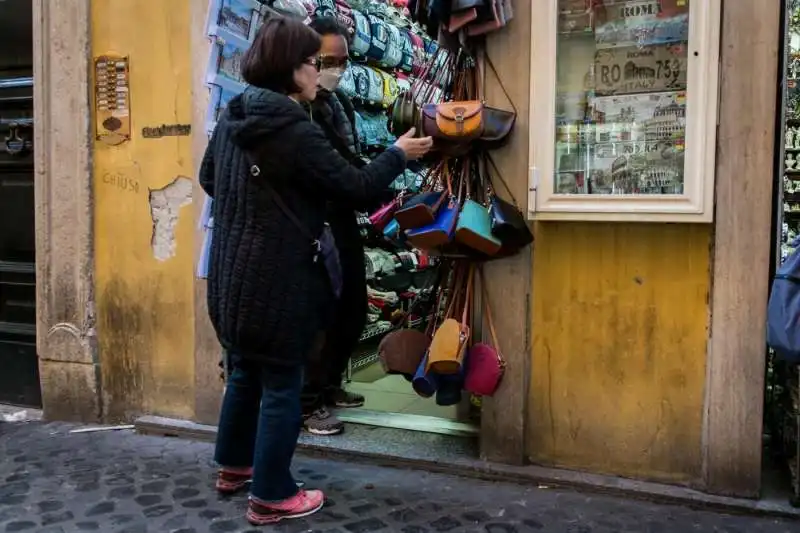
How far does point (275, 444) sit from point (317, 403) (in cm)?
103

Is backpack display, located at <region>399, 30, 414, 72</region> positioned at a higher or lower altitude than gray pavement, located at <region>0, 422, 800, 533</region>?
higher

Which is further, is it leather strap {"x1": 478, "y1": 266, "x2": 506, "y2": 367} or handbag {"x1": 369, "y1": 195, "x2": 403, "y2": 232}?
handbag {"x1": 369, "y1": 195, "x2": 403, "y2": 232}

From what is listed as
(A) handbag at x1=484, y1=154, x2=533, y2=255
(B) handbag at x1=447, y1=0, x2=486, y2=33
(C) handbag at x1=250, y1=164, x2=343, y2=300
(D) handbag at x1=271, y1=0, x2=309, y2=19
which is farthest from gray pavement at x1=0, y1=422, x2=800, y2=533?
(D) handbag at x1=271, y1=0, x2=309, y2=19

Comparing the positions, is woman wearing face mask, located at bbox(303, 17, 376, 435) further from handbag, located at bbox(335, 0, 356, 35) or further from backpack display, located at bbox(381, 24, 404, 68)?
backpack display, located at bbox(381, 24, 404, 68)

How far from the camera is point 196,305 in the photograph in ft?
13.0

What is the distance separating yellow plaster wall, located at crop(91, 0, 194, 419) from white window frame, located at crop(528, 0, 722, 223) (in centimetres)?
185

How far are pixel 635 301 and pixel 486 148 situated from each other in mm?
896

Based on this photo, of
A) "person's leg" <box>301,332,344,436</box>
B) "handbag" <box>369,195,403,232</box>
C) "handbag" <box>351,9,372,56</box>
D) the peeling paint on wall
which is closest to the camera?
"handbag" <box>369,195,403,232</box>

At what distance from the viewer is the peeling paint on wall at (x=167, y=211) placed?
3982mm

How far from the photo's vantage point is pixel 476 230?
2.98 meters

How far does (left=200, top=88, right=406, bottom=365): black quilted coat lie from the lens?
8.93 feet

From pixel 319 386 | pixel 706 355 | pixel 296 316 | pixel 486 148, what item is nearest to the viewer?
pixel 296 316

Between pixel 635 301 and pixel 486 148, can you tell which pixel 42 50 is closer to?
pixel 486 148

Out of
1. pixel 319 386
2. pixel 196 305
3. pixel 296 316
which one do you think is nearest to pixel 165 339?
pixel 196 305
